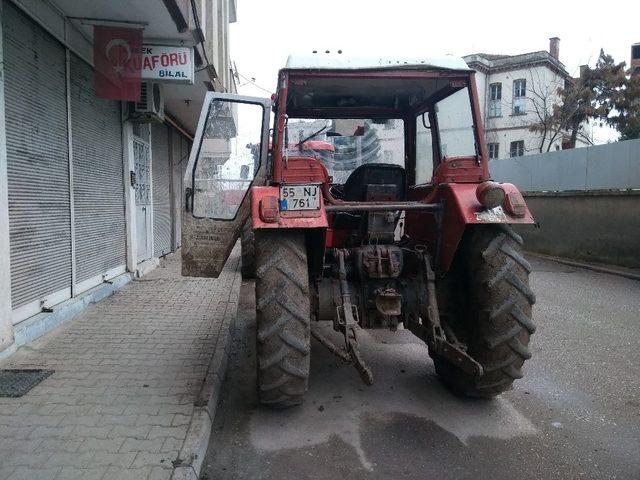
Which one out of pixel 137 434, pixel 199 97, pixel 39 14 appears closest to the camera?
pixel 137 434

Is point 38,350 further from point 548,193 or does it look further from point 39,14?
point 548,193

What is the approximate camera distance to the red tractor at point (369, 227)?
360 cm

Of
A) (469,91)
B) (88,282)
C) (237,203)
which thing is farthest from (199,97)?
(469,91)

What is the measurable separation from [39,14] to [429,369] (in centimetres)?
549

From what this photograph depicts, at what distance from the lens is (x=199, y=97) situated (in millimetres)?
10469

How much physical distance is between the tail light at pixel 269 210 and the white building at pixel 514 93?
1117 inches

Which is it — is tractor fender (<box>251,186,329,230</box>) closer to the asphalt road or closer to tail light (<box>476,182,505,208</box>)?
tail light (<box>476,182,505,208</box>)

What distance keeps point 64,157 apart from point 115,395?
11.3 feet

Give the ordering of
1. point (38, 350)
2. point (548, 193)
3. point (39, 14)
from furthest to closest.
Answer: point (548, 193) → point (39, 14) → point (38, 350)

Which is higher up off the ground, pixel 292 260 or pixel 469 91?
pixel 469 91

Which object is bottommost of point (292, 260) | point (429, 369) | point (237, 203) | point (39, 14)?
point (429, 369)

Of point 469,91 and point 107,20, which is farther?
point 107,20

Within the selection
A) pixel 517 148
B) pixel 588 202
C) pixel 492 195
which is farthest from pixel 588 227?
pixel 517 148

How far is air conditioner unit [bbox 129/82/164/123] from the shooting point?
26.2ft
